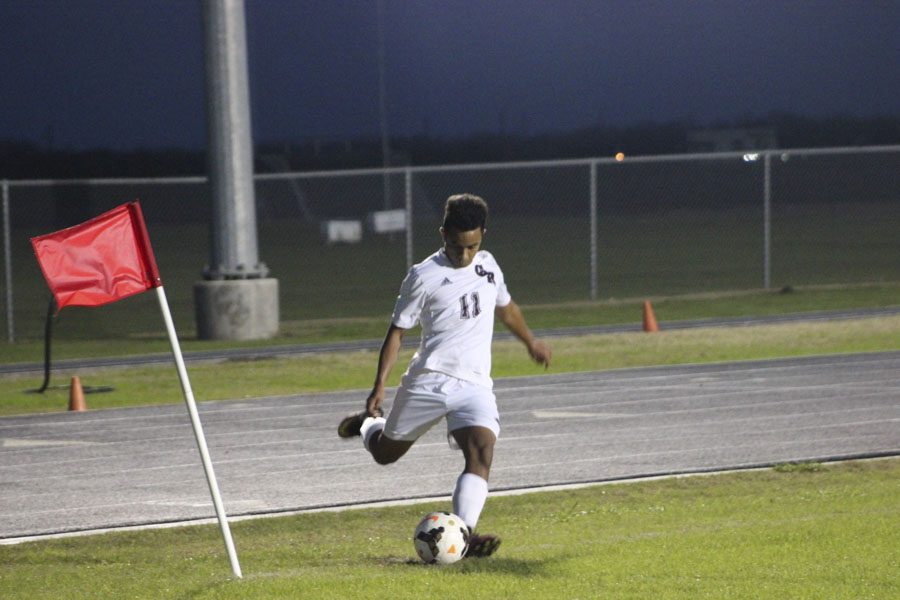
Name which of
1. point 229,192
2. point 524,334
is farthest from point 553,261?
point 524,334

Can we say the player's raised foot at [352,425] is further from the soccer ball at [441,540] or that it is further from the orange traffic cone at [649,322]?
the orange traffic cone at [649,322]

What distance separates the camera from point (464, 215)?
809cm

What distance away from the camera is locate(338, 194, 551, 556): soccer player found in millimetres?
8148

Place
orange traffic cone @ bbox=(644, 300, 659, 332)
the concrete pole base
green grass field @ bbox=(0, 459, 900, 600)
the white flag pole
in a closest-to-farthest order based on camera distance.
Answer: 1. green grass field @ bbox=(0, 459, 900, 600)
2. the white flag pole
3. orange traffic cone @ bbox=(644, 300, 659, 332)
4. the concrete pole base

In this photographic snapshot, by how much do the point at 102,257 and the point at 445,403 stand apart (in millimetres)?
1878

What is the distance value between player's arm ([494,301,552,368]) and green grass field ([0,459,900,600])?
3.27 ft

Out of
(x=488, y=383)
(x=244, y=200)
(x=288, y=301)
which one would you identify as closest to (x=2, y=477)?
(x=488, y=383)

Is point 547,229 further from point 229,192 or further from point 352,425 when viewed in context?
point 352,425

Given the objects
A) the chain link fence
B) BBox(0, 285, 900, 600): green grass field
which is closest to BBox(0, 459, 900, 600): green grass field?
BBox(0, 285, 900, 600): green grass field

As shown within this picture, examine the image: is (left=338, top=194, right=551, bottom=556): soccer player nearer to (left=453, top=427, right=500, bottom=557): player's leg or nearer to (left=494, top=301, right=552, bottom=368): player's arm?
(left=453, top=427, right=500, bottom=557): player's leg

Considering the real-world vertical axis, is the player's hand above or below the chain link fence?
Answer: above

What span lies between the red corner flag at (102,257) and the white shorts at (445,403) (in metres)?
1.40

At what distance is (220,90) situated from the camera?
76.0 feet

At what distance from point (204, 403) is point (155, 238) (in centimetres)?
3622
